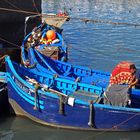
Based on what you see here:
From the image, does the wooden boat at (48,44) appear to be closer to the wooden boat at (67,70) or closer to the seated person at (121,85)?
the wooden boat at (67,70)

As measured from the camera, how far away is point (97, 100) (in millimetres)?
13070

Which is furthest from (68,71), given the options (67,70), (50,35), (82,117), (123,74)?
(50,35)

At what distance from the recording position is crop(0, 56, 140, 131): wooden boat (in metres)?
12.7

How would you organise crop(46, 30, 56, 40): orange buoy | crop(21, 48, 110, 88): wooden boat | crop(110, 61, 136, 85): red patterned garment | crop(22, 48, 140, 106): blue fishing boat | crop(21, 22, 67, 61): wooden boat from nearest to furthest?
crop(110, 61, 136, 85): red patterned garment, crop(22, 48, 140, 106): blue fishing boat, crop(21, 48, 110, 88): wooden boat, crop(21, 22, 67, 61): wooden boat, crop(46, 30, 56, 40): orange buoy

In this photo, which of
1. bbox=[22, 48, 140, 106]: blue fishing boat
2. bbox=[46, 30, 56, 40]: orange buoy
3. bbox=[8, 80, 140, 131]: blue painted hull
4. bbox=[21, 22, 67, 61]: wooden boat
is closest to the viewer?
bbox=[8, 80, 140, 131]: blue painted hull

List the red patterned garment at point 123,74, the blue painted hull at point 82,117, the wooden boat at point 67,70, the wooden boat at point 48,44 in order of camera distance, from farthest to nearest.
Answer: the wooden boat at point 48,44, the wooden boat at point 67,70, the red patterned garment at point 123,74, the blue painted hull at point 82,117

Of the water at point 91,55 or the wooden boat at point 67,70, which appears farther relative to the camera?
the wooden boat at point 67,70

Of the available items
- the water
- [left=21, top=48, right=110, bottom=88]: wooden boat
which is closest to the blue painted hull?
the water

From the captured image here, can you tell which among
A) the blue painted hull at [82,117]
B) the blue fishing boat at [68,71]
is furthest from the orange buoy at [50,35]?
the blue painted hull at [82,117]

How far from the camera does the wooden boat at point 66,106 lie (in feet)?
41.8

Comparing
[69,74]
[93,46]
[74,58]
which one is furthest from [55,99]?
[93,46]

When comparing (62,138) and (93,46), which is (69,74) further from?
(93,46)

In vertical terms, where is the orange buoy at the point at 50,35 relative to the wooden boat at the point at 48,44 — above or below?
above

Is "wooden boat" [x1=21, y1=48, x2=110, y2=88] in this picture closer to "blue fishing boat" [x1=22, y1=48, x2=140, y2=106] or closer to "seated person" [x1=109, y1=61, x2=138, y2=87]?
"blue fishing boat" [x1=22, y1=48, x2=140, y2=106]
